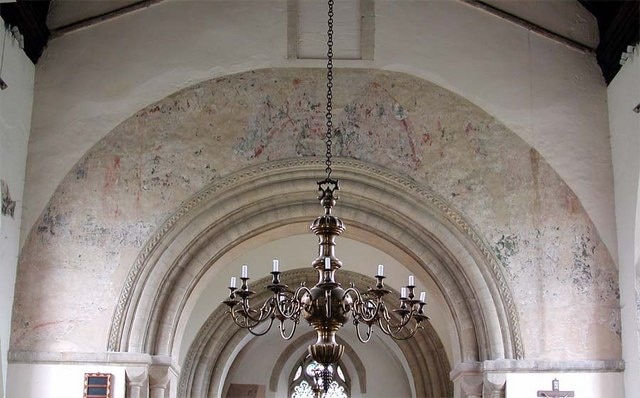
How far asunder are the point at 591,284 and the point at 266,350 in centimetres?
938

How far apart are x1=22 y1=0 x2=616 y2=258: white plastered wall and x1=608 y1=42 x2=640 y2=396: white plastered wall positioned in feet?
1.05

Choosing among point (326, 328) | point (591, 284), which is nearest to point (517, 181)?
point (591, 284)

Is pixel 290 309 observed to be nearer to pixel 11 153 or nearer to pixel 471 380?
pixel 471 380

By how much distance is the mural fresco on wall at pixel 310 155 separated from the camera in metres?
10.8

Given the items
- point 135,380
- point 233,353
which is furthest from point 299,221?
point 233,353

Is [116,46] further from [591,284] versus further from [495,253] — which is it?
[591,284]

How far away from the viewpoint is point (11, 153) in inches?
428

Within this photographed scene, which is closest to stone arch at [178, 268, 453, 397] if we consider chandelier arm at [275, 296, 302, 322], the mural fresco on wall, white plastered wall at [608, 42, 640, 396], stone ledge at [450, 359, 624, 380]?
the mural fresco on wall

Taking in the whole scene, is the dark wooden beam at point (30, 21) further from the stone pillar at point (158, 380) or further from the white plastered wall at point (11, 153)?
the stone pillar at point (158, 380)

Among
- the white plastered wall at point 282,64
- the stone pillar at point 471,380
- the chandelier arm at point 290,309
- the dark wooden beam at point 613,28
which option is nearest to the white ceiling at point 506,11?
the white plastered wall at point 282,64

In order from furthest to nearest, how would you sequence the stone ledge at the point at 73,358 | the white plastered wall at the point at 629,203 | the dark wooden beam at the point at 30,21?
the dark wooden beam at the point at 30,21, the stone ledge at the point at 73,358, the white plastered wall at the point at 629,203

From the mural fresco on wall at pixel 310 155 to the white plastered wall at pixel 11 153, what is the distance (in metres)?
0.17

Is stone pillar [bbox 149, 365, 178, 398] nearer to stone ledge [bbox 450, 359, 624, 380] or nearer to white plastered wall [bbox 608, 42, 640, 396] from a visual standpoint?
stone ledge [bbox 450, 359, 624, 380]

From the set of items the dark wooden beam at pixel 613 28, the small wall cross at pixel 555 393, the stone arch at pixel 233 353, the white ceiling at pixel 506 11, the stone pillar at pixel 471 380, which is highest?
the white ceiling at pixel 506 11
